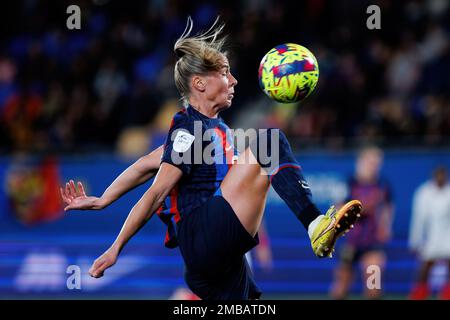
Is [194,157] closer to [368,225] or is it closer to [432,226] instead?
[368,225]

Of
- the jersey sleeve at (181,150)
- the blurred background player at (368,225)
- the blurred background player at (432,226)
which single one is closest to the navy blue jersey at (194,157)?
the jersey sleeve at (181,150)

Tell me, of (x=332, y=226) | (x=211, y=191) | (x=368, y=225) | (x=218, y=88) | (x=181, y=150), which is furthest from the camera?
(x=368, y=225)

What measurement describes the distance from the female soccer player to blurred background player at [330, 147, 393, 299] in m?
4.76

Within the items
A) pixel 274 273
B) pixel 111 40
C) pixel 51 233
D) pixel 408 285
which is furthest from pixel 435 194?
pixel 111 40

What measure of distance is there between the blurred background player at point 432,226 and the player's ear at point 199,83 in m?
5.65

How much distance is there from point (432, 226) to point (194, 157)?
6.12 metres

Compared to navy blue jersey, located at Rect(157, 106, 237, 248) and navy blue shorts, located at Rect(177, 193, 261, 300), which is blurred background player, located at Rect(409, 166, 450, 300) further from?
navy blue jersey, located at Rect(157, 106, 237, 248)

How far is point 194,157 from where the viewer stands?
565 centimetres

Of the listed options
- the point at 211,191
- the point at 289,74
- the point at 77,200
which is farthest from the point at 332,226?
the point at 77,200

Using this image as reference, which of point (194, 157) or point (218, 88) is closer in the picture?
point (194, 157)

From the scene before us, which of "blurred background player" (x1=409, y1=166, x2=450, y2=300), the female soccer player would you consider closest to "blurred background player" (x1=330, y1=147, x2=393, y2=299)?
"blurred background player" (x1=409, y1=166, x2=450, y2=300)

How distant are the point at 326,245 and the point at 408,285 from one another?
20.5 ft

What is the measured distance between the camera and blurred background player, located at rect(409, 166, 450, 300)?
35.4ft

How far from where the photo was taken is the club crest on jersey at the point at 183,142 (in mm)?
5617
